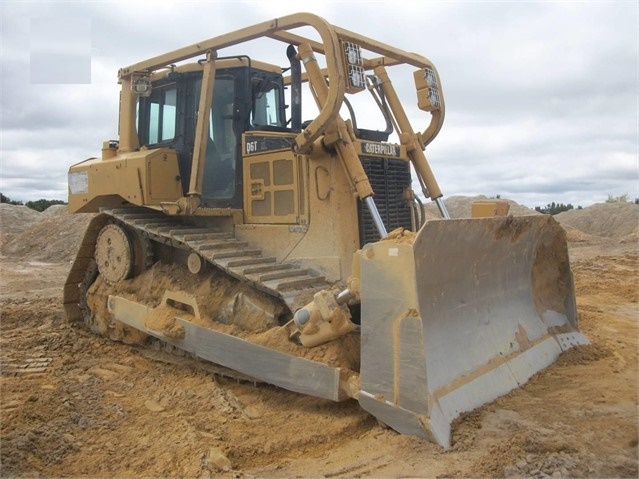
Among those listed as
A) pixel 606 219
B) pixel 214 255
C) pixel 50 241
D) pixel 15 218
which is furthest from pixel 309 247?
pixel 606 219

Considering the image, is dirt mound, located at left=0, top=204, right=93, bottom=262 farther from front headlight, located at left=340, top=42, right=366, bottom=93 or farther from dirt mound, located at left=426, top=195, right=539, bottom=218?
dirt mound, located at left=426, top=195, right=539, bottom=218

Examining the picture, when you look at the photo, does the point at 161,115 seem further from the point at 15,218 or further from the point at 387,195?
the point at 15,218

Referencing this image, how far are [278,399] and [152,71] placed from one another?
3.69 m

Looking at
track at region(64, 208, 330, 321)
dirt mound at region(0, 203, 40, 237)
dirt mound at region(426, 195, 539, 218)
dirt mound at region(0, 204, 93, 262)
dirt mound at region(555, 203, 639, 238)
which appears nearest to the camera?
track at region(64, 208, 330, 321)

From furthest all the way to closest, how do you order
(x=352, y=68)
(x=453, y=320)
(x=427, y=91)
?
(x=427, y=91), (x=352, y=68), (x=453, y=320)

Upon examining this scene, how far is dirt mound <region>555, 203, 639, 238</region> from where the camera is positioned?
2162 centimetres

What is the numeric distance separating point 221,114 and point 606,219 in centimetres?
2109

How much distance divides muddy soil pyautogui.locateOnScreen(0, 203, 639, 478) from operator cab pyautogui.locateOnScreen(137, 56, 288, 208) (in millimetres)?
1786

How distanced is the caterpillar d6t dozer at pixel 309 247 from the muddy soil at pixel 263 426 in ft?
0.69

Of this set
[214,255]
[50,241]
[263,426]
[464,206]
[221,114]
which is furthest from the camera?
[464,206]

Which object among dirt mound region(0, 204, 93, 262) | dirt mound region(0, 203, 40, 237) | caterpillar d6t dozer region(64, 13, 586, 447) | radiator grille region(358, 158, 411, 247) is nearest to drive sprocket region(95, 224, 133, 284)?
caterpillar d6t dozer region(64, 13, 586, 447)

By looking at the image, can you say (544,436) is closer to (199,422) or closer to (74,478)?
(199,422)

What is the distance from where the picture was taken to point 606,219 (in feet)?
75.4

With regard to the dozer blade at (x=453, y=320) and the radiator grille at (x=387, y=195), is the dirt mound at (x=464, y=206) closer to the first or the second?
the radiator grille at (x=387, y=195)
